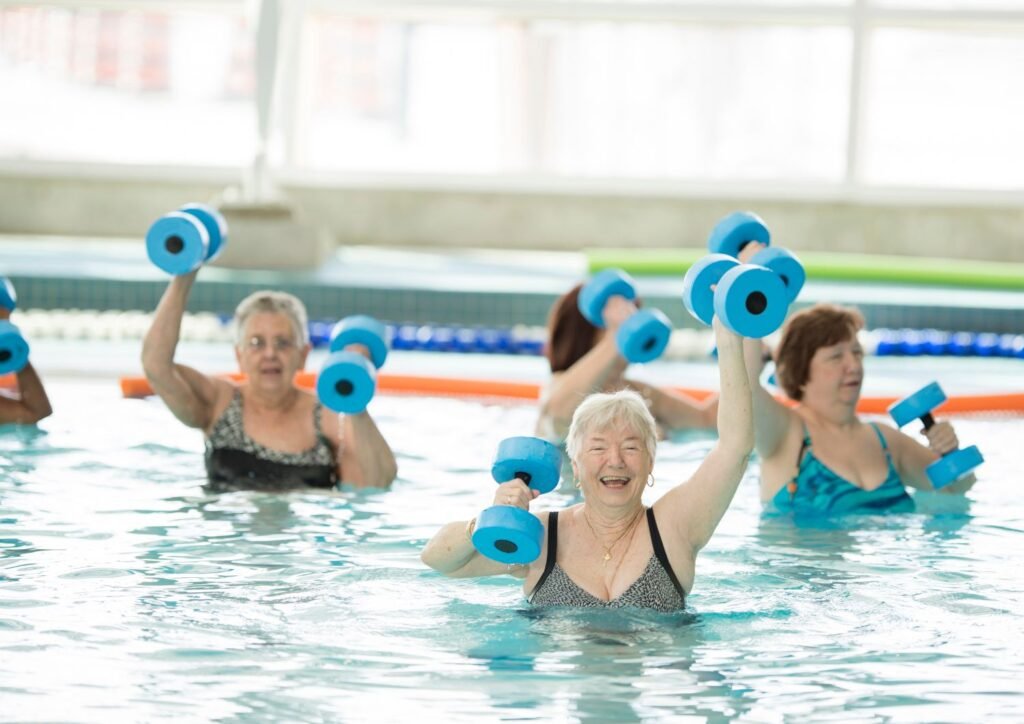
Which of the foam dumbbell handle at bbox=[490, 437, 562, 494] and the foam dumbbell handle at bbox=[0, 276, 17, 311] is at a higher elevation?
the foam dumbbell handle at bbox=[0, 276, 17, 311]

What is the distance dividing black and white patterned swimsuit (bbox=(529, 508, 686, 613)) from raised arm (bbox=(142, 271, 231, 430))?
1839 mm

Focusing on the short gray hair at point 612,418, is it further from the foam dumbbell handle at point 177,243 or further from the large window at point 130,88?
the large window at point 130,88

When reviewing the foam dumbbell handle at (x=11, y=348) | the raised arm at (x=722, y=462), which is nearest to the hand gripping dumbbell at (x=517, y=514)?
the raised arm at (x=722, y=462)

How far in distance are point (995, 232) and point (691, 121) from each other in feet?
9.98

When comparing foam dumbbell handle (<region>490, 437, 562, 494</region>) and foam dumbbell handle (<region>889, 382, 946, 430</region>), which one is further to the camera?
foam dumbbell handle (<region>889, 382, 946, 430</region>)

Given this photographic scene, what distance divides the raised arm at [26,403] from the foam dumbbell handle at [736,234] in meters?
3.08

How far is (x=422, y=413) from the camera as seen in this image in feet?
26.0

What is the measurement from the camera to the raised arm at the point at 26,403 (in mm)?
6707

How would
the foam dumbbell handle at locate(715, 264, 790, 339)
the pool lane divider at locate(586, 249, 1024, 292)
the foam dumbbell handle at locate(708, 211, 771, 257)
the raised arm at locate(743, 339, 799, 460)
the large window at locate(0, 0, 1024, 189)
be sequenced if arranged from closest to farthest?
the foam dumbbell handle at locate(715, 264, 790, 339)
the foam dumbbell handle at locate(708, 211, 771, 257)
the raised arm at locate(743, 339, 799, 460)
the pool lane divider at locate(586, 249, 1024, 292)
the large window at locate(0, 0, 1024, 189)

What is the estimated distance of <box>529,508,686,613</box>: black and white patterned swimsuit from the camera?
13.6 feet

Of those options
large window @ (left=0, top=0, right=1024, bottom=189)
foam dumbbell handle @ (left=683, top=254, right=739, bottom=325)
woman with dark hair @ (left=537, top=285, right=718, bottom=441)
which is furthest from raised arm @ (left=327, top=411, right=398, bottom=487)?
large window @ (left=0, top=0, right=1024, bottom=189)

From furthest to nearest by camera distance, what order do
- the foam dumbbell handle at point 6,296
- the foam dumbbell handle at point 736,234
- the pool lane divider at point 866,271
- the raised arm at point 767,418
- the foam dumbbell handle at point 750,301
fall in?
the pool lane divider at point 866,271
the foam dumbbell handle at point 6,296
the raised arm at point 767,418
the foam dumbbell handle at point 736,234
the foam dumbbell handle at point 750,301

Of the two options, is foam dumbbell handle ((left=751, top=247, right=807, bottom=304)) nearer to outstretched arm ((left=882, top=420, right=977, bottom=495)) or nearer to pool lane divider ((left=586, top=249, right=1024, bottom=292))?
outstretched arm ((left=882, top=420, right=977, bottom=495))

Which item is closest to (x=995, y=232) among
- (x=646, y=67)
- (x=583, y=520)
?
(x=646, y=67)
